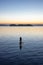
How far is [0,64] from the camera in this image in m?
17.9

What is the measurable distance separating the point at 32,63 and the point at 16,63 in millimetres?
3088

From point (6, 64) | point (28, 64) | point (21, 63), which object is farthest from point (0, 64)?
point (28, 64)

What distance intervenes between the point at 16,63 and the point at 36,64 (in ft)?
12.6

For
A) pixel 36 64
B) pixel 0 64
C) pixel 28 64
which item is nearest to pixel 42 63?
pixel 36 64

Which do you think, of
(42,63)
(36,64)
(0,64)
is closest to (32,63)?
(36,64)

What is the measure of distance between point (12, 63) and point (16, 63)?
784 mm

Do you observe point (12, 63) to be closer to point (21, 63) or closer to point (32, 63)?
point (21, 63)

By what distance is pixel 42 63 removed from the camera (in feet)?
61.8

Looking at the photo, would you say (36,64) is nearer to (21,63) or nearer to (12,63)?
(21,63)

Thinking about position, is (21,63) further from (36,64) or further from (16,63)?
(36,64)

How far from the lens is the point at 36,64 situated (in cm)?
1814

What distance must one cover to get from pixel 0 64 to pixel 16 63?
305 cm

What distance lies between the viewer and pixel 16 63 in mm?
18781

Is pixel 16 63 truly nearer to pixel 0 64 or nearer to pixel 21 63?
pixel 21 63
